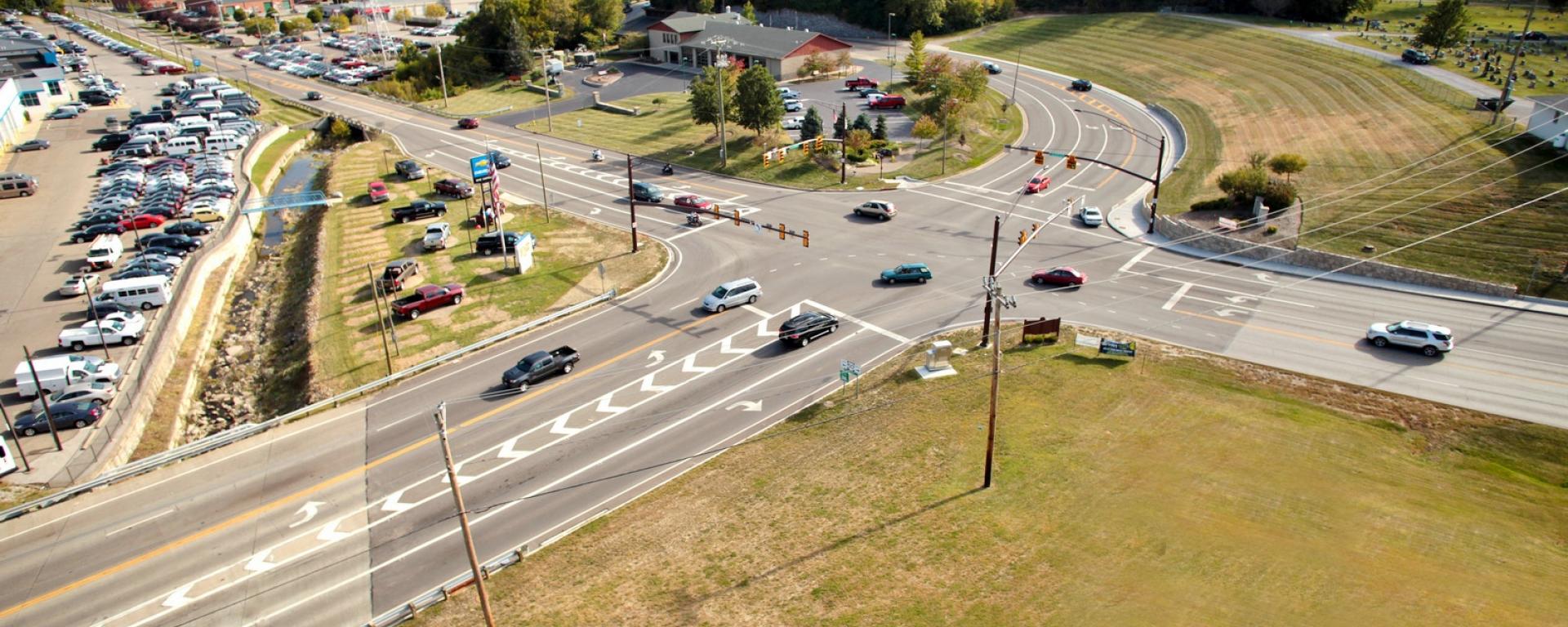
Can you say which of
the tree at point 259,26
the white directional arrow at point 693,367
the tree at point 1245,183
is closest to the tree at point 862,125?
the tree at point 1245,183

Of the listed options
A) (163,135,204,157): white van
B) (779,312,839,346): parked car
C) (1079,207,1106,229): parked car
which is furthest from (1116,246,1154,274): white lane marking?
(163,135,204,157): white van

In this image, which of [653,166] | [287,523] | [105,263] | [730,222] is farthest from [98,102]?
[287,523]

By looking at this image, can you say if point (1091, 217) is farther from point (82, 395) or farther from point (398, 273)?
point (82, 395)

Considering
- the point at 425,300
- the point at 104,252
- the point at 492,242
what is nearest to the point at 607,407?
the point at 425,300

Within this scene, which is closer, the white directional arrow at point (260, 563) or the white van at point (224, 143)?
the white directional arrow at point (260, 563)

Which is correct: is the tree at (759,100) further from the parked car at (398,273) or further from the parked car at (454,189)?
the parked car at (398,273)

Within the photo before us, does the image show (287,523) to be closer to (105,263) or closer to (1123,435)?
(1123,435)
